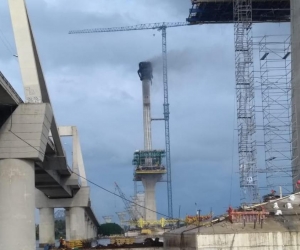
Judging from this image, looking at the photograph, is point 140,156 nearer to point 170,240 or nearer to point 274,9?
point 274,9

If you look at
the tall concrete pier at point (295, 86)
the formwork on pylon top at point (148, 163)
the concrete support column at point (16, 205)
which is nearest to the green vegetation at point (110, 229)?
the formwork on pylon top at point (148, 163)

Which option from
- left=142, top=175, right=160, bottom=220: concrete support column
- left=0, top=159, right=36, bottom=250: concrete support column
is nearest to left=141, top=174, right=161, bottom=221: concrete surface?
left=142, top=175, right=160, bottom=220: concrete support column

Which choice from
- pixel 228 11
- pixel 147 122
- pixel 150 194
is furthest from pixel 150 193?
pixel 228 11

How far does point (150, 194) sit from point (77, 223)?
68474 millimetres

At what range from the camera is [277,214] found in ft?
107

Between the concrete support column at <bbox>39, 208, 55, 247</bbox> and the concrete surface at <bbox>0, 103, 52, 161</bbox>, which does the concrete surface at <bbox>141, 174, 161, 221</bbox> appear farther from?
the concrete surface at <bbox>0, 103, 52, 161</bbox>

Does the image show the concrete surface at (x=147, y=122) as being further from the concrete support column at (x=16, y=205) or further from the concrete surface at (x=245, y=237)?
the concrete surface at (x=245, y=237)

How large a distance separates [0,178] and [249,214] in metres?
16.5

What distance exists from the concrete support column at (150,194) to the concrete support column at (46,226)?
5544 cm

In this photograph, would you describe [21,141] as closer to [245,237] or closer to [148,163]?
[245,237]

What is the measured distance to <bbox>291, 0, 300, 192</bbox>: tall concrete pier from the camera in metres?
54.1

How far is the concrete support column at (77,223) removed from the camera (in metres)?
89.2

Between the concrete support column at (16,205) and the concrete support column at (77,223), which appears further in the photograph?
the concrete support column at (77,223)

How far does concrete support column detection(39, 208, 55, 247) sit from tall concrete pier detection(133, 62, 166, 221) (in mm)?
63839
